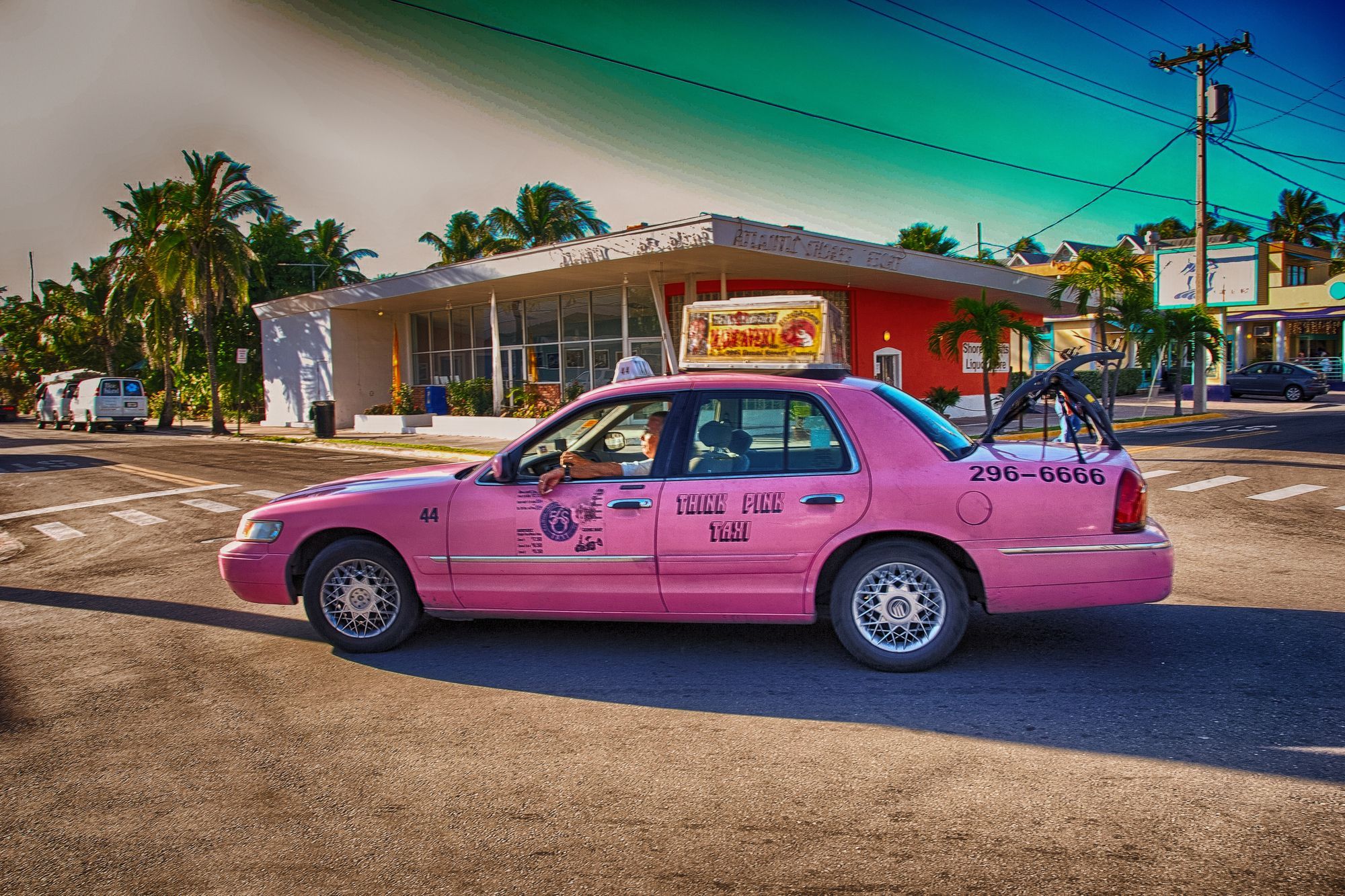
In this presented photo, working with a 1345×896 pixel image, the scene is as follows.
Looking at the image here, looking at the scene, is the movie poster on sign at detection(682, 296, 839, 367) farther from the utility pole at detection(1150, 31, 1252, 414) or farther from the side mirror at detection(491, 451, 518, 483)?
the utility pole at detection(1150, 31, 1252, 414)

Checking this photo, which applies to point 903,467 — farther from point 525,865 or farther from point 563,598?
point 525,865

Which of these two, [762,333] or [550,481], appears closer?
[550,481]

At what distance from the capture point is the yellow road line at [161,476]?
16.1 meters

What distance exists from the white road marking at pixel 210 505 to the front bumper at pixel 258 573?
727cm

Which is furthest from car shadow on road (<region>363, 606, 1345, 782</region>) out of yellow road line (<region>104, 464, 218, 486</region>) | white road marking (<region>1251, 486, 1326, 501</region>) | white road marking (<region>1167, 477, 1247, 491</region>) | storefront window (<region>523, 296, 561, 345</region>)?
storefront window (<region>523, 296, 561, 345</region>)

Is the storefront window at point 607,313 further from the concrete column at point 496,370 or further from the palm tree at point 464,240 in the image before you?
the palm tree at point 464,240

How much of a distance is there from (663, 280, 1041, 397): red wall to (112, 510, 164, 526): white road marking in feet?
54.1

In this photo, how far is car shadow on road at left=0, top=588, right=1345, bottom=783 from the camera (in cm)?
406

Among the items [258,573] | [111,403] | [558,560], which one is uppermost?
[111,403]

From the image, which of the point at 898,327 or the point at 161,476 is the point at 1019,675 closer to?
the point at 161,476

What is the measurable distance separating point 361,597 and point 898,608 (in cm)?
316

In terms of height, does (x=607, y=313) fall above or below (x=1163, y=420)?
above

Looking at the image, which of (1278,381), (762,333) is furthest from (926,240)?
(762,333)

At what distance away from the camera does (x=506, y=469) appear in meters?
5.29
